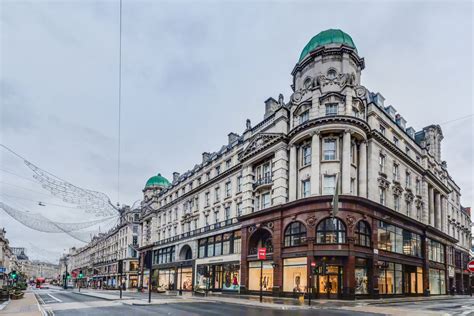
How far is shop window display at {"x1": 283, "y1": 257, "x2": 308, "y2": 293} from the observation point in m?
35.8

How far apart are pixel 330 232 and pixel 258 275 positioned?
11.0 meters

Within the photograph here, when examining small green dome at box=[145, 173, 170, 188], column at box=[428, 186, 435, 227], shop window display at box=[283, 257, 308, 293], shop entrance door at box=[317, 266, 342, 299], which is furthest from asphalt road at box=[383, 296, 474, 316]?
small green dome at box=[145, 173, 170, 188]

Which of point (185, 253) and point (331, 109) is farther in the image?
point (185, 253)

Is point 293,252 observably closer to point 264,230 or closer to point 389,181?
point 264,230

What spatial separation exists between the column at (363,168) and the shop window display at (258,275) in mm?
11503

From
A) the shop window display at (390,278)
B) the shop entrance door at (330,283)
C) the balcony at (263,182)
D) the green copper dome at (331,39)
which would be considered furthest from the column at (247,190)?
the shop window display at (390,278)

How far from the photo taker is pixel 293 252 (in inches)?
1457

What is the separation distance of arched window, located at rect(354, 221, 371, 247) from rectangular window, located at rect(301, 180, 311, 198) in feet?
17.7

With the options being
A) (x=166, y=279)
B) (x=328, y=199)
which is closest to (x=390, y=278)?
(x=328, y=199)

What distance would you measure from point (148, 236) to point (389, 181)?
5170 cm

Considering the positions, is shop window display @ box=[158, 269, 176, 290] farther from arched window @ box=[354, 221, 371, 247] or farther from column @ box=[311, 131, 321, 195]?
arched window @ box=[354, 221, 371, 247]

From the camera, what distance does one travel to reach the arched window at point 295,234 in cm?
3677

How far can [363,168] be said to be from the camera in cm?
3869

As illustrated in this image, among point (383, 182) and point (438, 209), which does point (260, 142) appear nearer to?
point (383, 182)
